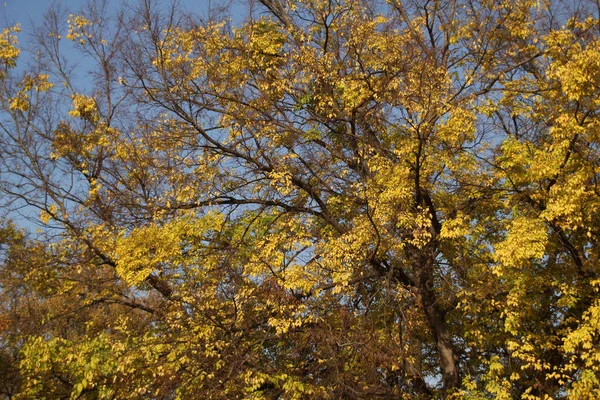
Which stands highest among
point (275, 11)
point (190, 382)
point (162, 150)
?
point (275, 11)

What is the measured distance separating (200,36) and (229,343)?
6.36 metres

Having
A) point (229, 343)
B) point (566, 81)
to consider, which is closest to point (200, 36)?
point (229, 343)

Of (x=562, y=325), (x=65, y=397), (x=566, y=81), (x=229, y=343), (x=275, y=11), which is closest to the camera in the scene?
(x=566, y=81)

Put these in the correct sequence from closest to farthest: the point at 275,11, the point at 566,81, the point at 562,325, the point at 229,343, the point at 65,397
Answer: the point at 566,81 < the point at 229,343 < the point at 562,325 < the point at 65,397 < the point at 275,11

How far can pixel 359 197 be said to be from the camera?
11.6m

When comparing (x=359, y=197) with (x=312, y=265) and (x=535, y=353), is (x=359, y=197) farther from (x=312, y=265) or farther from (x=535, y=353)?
(x=535, y=353)

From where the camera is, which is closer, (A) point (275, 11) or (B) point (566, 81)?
(B) point (566, 81)

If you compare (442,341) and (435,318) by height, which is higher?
(435,318)

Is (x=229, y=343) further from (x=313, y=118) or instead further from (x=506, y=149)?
(x=506, y=149)

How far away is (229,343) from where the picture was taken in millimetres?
10203

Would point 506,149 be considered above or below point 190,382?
above

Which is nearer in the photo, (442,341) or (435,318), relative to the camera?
(442,341)

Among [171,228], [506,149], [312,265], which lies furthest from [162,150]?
[506,149]

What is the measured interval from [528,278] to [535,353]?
134 centimetres
